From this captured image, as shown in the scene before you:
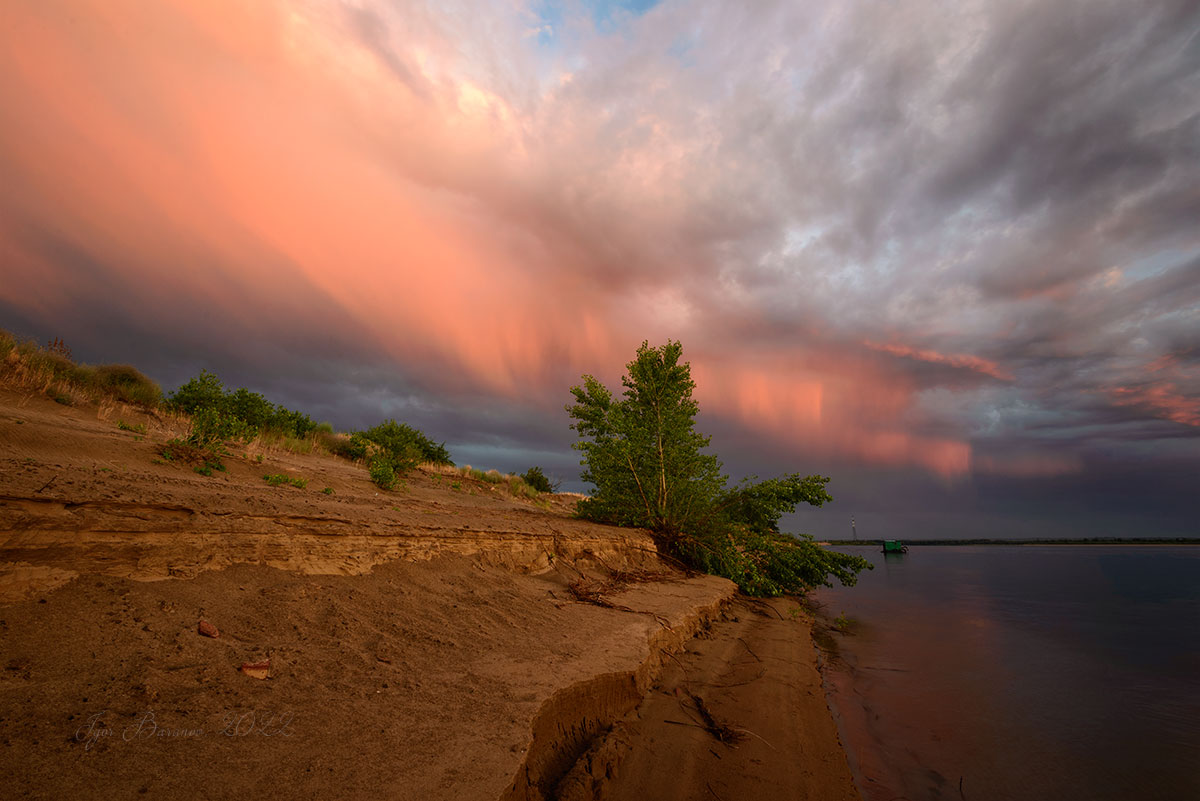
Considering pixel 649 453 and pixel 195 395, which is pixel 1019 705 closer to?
pixel 649 453

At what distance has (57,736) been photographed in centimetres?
245

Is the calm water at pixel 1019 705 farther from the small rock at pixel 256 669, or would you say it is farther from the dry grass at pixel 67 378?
the dry grass at pixel 67 378

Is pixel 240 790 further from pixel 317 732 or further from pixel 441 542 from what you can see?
pixel 441 542

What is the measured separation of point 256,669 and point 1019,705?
12.2 m

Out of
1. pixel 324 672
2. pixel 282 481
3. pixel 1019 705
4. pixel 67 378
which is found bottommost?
pixel 1019 705

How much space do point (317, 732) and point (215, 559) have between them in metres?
2.35

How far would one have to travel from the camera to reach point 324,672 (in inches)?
149

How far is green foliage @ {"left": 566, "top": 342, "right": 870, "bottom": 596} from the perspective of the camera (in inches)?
562

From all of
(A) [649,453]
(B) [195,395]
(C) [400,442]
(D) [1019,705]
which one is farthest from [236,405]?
(D) [1019,705]

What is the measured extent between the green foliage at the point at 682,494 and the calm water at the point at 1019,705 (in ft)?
9.22

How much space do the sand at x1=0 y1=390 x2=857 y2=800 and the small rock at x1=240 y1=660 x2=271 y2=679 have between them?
0.16 feet

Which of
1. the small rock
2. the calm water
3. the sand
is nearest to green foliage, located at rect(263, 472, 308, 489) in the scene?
the sand

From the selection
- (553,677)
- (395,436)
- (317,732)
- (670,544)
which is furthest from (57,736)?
(395,436)

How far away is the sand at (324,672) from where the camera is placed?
2.68 meters
